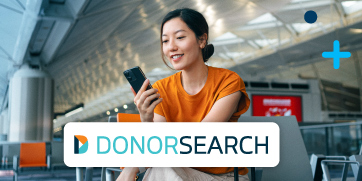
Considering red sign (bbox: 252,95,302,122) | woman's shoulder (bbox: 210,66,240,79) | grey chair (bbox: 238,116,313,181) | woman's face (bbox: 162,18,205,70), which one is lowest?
grey chair (bbox: 238,116,313,181)

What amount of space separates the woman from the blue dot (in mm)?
15096

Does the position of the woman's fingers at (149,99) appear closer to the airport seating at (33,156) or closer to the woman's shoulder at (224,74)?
the woman's shoulder at (224,74)

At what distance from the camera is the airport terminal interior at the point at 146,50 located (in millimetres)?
10312

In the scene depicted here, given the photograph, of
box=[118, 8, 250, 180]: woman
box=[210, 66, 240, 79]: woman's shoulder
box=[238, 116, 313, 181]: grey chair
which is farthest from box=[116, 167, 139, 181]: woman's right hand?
box=[238, 116, 313, 181]: grey chair

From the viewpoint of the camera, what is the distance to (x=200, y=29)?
172cm

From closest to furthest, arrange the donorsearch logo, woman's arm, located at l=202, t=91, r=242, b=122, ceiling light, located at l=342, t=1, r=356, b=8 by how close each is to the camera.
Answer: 1. the donorsearch logo
2. woman's arm, located at l=202, t=91, r=242, b=122
3. ceiling light, located at l=342, t=1, r=356, b=8

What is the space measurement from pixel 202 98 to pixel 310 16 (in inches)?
604

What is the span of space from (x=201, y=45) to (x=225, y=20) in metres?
15.3

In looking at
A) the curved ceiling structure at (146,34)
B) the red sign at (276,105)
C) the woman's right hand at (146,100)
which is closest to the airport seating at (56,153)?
the curved ceiling structure at (146,34)

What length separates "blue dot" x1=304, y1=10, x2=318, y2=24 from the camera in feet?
51.3

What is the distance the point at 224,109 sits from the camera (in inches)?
62.4

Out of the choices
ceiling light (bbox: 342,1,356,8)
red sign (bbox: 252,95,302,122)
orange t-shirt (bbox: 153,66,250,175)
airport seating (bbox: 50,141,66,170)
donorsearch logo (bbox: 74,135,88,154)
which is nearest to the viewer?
donorsearch logo (bbox: 74,135,88,154)

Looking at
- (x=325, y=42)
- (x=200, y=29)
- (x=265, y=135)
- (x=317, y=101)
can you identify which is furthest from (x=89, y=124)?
(x=325, y=42)

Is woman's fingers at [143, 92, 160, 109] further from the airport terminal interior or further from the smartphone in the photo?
the airport terminal interior
